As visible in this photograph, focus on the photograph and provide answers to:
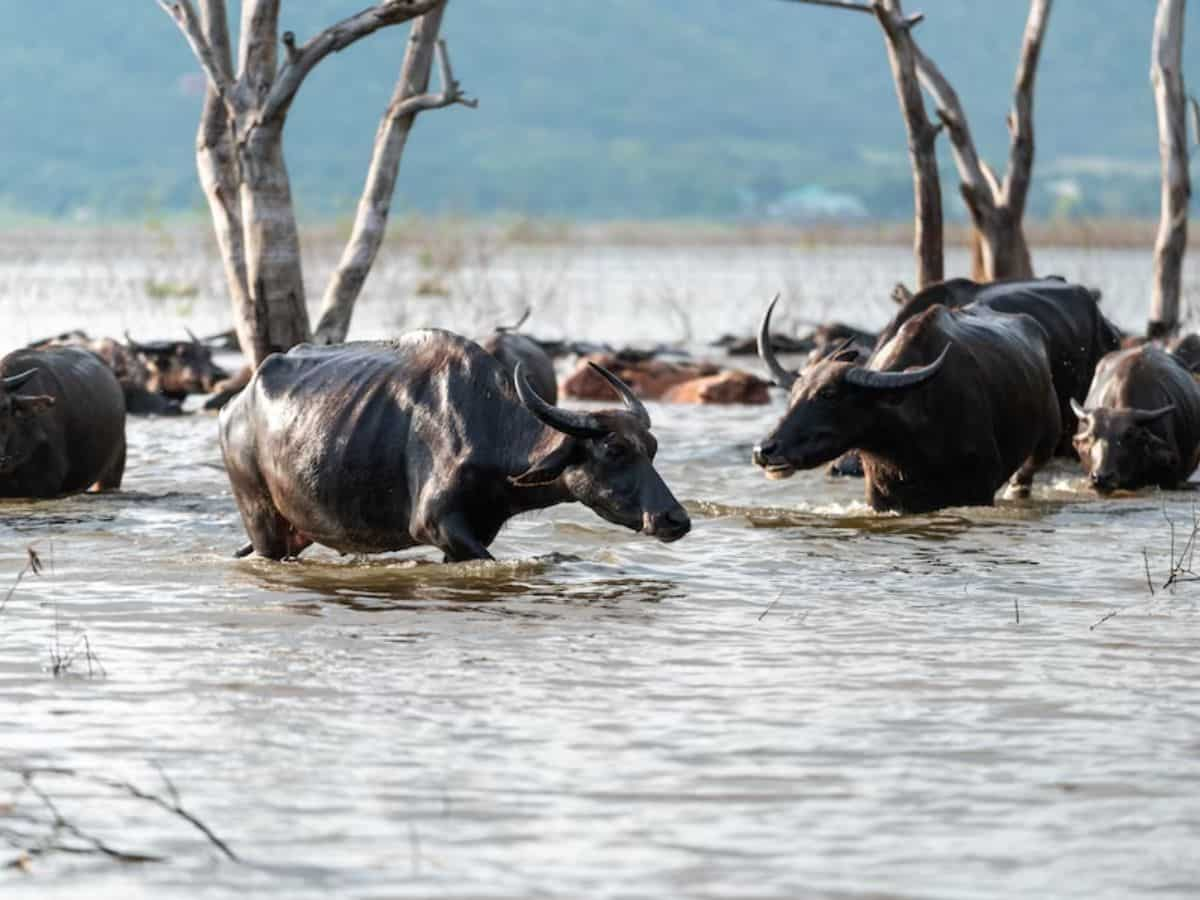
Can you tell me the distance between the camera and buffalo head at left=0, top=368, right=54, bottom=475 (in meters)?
12.4

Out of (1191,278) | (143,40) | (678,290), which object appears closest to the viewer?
(1191,278)

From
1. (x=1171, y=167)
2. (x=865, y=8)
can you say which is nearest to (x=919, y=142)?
(x=865, y=8)

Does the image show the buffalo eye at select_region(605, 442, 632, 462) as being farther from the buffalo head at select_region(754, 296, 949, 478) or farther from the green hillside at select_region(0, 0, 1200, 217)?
the green hillside at select_region(0, 0, 1200, 217)

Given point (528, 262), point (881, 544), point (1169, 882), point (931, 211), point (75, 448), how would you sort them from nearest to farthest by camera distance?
point (1169, 882) < point (881, 544) < point (75, 448) < point (931, 211) < point (528, 262)

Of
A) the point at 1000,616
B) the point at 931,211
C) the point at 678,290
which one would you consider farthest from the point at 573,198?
the point at 1000,616

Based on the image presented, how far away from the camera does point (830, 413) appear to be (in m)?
11.1

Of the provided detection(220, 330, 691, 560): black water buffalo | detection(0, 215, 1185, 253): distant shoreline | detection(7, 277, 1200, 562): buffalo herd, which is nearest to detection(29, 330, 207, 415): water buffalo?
detection(7, 277, 1200, 562): buffalo herd

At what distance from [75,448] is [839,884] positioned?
8605mm

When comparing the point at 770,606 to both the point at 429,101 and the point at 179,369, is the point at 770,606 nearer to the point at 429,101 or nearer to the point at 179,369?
the point at 429,101

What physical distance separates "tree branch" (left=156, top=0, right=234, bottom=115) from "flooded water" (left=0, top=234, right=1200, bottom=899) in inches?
152

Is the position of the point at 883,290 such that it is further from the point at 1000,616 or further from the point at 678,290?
the point at 1000,616

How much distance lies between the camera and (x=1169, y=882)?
5.17 meters

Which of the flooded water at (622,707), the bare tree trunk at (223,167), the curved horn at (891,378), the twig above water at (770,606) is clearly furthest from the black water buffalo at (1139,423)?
the bare tree trunk at (223,167)

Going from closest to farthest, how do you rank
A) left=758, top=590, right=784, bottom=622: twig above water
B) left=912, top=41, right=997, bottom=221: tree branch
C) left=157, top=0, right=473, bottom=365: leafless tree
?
left=758, top=590, right=784, bottom=622: twig above water, left=157, top=0, right=473, bottom=365: leafless tree, left=912, top=41, right=997, bottom=221: tree branch
